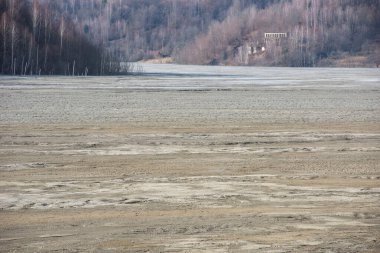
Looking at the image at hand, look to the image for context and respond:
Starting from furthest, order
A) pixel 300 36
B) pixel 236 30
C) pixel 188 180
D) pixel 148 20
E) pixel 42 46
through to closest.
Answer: pixel 148 20 < pixel 236 30 < pixel 300 36 < pixel 42 46 < pixel 188 180

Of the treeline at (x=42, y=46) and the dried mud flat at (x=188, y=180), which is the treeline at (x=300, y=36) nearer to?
the treeline at (x=42, y=46)

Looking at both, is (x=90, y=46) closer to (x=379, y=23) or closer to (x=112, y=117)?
(x=112, y=117)

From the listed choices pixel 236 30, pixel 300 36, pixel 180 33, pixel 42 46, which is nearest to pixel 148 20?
pixel 180 33

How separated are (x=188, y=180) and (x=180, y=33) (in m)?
154

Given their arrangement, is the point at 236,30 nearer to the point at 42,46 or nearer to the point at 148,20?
the point at 148,20

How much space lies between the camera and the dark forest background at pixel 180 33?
6762cm

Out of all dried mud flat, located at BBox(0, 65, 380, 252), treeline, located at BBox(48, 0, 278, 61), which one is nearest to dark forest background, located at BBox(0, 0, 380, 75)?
treeline, located at BBox(48, 0, 278, 61)

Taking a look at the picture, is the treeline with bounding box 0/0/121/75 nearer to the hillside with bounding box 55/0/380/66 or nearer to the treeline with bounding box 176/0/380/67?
the hillside with bounding box 55/0/380/66

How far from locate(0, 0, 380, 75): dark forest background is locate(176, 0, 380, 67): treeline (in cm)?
14

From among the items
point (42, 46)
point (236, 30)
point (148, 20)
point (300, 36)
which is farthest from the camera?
point (148, 20)

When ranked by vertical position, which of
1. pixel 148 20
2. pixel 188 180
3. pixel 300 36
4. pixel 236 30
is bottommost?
pixel 188 180

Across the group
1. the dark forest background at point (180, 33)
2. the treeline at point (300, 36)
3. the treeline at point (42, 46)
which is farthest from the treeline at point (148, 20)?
the treeline at point (42, 46)

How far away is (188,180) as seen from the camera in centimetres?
1397

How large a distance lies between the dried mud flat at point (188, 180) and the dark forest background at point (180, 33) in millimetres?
40581
